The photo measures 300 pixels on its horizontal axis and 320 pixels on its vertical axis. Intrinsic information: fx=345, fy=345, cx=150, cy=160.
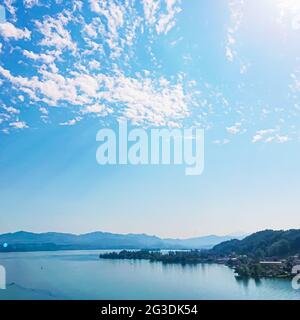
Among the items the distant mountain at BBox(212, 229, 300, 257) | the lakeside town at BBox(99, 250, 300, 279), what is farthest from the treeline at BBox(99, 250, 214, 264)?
the distant mountain at BBox(212, 229, 300, 257)

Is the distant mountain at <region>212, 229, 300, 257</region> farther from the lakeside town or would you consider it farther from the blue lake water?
the blue lake water

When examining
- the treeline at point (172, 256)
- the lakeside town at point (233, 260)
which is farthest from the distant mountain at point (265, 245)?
the treeline at point (172, 256)

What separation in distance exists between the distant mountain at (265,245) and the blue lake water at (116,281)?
0.81 feet

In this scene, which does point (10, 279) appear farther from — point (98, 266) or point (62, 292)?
point (98, 266)

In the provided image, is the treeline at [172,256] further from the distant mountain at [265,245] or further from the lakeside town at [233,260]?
the distant mountain at [265,245]

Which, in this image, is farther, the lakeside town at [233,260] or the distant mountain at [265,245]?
the distant mountain at [265,245]

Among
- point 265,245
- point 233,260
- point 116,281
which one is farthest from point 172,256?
point 265,245

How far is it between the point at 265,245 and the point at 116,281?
168cm

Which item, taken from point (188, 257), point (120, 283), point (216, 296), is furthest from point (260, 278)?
point (120, 283)

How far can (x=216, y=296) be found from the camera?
2496 millimetres

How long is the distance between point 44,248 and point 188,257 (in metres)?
1.54

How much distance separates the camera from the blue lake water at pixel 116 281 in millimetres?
2609
